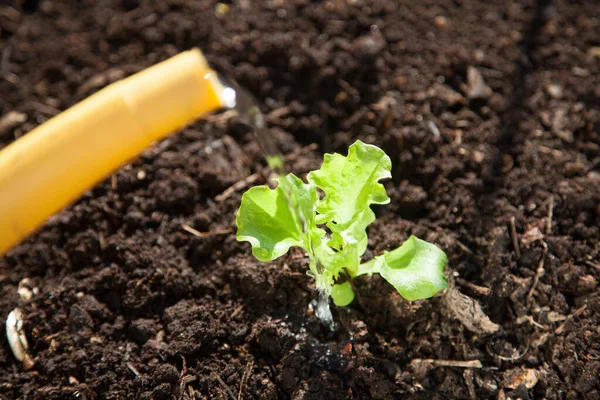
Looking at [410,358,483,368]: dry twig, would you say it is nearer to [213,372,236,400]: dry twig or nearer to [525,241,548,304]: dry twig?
[525,241,548,304]: dry twig

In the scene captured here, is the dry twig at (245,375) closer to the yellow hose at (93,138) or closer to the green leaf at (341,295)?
the green leaf at (341,295)

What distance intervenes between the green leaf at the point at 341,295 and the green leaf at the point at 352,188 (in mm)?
122

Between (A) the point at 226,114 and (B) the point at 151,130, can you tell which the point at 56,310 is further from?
(A) the point at 226,114

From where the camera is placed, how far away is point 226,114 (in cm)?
199

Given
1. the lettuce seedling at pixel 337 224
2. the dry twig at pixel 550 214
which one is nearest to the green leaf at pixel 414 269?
the lettuce seedling at pixel 337 224

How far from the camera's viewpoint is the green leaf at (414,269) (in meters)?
1.34

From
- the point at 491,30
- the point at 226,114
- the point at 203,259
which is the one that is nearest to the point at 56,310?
the point at 203,259

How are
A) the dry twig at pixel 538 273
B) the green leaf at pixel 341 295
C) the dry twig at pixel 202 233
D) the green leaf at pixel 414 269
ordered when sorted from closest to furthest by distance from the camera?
the green leaf at pixel 414 269 < the green leaf at pixel 341 295 < the dry twig at pixel 538 273 < the dry twig at pixel 202 233

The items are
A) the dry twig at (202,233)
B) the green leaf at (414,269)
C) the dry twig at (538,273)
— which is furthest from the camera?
the dry twig at (202,233)

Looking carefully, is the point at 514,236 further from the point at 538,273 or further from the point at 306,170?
the point at 306,170

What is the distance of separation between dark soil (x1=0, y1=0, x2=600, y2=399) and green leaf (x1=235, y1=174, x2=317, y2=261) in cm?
20

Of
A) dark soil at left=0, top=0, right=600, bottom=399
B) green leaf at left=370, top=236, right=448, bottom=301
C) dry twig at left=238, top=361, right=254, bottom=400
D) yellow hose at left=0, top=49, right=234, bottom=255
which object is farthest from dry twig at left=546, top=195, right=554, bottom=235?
yellow hose at left=0, top=49, right=234, bottom=255

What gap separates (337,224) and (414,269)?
0.22m

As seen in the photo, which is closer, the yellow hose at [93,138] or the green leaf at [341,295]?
the green leaf at [341,295]
